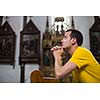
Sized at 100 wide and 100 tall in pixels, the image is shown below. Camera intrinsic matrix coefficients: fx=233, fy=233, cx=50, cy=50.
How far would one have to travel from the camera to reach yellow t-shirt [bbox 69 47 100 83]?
5.59 feet

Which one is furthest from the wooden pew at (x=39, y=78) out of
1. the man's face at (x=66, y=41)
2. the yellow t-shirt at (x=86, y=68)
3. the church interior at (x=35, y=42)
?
the man's face at (x=66, y=41)

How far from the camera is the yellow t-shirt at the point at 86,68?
1703mm

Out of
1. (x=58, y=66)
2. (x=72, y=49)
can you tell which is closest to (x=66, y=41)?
(x=72, y=49)

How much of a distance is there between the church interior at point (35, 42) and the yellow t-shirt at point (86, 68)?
0.04 m

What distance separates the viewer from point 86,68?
1.71 metres

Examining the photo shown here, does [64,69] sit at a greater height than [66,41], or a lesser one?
lesser

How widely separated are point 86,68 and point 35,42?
0.43 m

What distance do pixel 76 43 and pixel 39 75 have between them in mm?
366

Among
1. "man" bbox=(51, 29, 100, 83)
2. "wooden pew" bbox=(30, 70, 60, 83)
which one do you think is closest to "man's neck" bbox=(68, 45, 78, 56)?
"man" bbox=(51, 29, 100, 83)

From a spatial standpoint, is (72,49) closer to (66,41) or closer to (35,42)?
(66,41)
